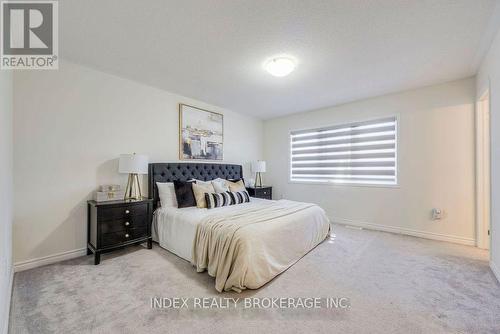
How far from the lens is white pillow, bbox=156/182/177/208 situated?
3.15 m

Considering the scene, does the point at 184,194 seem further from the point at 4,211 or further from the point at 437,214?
the point at 437,214

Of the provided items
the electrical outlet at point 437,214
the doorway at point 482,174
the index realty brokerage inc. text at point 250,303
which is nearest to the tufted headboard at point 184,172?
the index realty brokerage inc. text at point 250,303

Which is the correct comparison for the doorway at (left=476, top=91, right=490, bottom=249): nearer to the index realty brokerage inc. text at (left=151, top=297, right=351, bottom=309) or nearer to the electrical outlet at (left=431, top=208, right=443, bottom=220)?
the electrical outlet at (left=431, top=208, right=443, bottom=220)

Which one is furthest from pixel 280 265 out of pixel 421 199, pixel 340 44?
pixel 421 199

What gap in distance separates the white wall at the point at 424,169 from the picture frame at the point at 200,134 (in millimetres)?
2476

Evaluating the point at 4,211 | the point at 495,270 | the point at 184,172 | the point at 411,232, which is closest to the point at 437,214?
the point at 411,232

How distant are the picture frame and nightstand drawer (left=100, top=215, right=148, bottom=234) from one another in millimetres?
1322

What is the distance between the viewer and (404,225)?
356 centimetres

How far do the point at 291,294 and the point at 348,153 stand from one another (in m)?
3.17

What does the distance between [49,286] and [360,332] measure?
2.76m

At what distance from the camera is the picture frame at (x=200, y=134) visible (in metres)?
3.82

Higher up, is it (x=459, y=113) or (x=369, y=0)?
(x=369, y=0)

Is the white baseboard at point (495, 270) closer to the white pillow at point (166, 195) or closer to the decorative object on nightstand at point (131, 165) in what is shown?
the white pillow at point (166, 195)

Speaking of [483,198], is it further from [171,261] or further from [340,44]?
[171,261]
